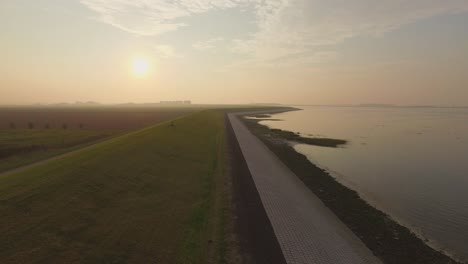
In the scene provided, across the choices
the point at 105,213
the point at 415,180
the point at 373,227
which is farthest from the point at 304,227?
the point at 415,180

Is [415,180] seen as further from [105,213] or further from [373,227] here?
[105,213]

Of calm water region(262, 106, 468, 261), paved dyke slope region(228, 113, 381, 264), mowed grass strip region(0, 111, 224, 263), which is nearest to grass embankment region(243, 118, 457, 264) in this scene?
paved dyke slope region(228, 113, 381, 264)

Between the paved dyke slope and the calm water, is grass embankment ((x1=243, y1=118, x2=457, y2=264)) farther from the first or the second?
the calm water

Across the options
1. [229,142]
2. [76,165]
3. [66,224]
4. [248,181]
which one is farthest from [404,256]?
[229,142]

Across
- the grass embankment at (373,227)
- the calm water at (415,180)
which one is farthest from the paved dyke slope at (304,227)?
the calm water at (415,180)

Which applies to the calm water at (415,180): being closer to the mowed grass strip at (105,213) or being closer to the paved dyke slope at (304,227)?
the paved dyke slope at (304,227)
